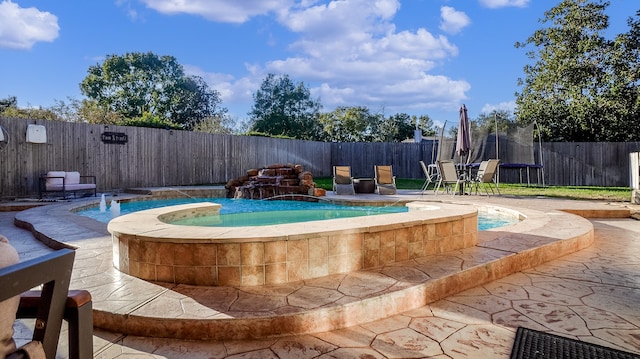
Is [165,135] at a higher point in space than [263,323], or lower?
higher

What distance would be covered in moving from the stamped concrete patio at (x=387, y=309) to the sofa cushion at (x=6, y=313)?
0.90 m

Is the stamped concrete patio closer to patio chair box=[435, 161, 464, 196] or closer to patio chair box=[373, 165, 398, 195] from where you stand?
patio chair box=[435, 161, 464, 196]

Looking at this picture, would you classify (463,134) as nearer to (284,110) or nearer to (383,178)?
(383,178)

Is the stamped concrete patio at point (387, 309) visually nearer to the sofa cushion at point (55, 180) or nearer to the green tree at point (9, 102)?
the sofa cushion at point (55, 180)

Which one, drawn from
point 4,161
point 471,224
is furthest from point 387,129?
point 471,224

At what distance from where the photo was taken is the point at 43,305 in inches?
39.1

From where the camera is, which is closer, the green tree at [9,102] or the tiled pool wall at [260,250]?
the tiled pool wall at [260,250]

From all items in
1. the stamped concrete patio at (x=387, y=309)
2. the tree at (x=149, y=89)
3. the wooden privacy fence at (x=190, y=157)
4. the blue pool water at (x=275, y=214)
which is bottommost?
the stamped concrete patio at (x=387, y=309)

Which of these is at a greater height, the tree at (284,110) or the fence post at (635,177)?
the tree at (284,110)

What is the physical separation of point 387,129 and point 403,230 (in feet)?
95.6

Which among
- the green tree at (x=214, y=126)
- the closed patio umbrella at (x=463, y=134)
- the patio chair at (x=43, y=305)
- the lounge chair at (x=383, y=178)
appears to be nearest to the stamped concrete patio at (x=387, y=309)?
the patio chair at (x=43, y=305)

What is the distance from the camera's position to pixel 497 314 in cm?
215

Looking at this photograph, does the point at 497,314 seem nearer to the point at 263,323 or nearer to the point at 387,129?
the point at 263,323

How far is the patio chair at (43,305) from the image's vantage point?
0.87 m
